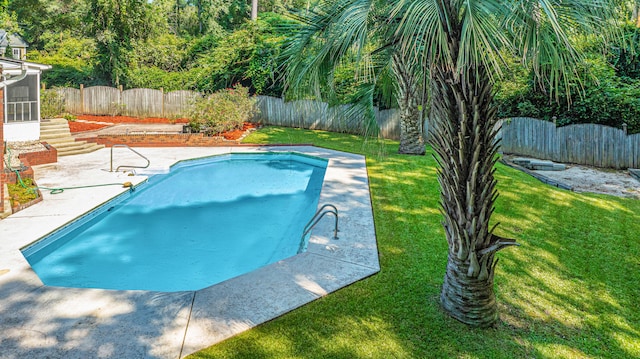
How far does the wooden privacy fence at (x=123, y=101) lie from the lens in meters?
24.1

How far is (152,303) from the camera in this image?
16.3ft

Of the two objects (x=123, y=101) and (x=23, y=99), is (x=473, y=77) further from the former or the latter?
(x=123, y=101)

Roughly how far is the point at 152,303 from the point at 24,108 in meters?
13.0

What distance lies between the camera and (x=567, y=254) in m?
6.57

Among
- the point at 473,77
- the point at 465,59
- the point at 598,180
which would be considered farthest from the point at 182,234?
the point at 598,180

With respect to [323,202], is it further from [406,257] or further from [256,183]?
[256,183]

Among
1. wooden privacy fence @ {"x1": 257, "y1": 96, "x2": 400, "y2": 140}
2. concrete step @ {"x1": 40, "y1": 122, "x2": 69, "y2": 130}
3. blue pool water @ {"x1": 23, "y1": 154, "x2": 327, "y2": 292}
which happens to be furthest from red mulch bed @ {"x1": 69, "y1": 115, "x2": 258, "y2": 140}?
blue pool water @ {"x1": 23, "y1": 154, "x2": 327, "y2": 292}

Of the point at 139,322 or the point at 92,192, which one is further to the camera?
the point at 92,192

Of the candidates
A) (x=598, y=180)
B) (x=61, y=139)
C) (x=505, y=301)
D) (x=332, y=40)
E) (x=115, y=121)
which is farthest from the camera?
(x=115, y=121)

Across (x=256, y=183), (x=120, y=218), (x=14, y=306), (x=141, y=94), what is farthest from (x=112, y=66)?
(x=14, y=306)

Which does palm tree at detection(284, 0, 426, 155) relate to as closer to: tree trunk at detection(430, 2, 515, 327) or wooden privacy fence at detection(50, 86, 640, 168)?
wooden privacy fence at detection(50, 86, 640, 168)

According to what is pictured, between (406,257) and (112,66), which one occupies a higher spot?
(112,66)

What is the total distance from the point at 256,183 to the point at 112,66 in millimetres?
18536

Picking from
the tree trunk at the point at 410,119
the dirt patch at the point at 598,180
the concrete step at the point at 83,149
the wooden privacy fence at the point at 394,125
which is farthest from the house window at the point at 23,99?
the dirt patch at the point at 598,180
